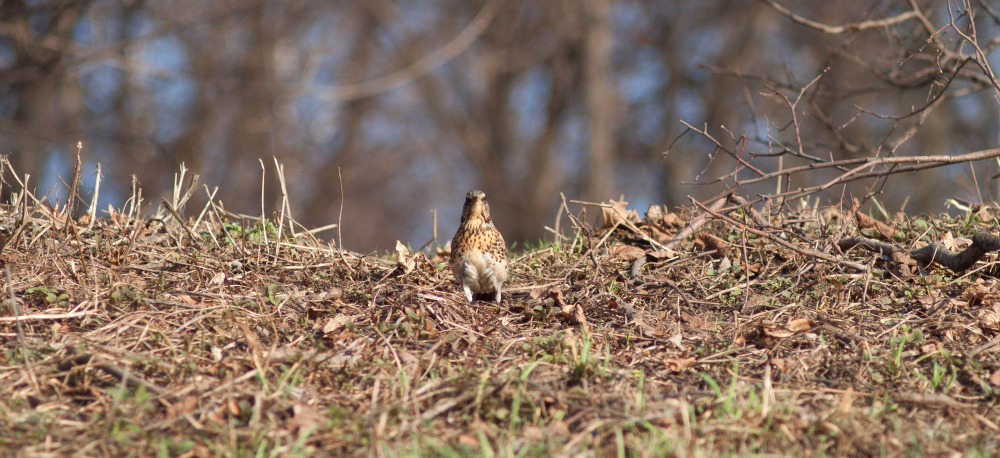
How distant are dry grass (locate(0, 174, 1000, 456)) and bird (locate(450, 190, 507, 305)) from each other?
0.43 feet

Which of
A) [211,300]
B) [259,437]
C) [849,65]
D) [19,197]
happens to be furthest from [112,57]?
[849,65]

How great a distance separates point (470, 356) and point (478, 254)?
2.93ft

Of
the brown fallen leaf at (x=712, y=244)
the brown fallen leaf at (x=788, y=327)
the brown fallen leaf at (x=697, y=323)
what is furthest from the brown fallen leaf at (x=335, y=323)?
the brown fallen leaf at (x=712, y=244)

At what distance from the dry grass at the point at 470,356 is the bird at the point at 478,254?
0.13 metres

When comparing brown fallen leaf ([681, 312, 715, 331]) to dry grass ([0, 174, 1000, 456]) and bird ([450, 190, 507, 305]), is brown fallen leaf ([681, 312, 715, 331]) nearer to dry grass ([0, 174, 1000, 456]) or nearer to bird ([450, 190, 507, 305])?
dry grass ([0, 174, 1000, 456])

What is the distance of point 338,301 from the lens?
3.79m

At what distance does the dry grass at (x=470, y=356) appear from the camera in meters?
2.48

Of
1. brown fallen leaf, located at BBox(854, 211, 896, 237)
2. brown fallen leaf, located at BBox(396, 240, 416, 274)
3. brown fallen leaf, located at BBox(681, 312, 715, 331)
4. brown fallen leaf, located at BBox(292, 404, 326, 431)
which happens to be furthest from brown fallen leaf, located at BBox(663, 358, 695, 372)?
brown fallen leaf, located at BBox(854, 211, 896, 237)

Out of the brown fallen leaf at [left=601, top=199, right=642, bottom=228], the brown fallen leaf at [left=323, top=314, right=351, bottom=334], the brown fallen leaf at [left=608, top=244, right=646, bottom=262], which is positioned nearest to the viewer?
the brown fallen leaf at [left=323, top=314, right=351, bottom=334]

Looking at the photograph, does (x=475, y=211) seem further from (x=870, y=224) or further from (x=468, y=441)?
(x=870, y=224)

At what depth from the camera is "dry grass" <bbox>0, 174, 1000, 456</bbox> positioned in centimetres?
248

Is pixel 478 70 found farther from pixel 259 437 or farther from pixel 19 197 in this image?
pixel 259 437

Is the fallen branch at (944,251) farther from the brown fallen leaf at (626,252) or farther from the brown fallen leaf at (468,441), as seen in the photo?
the brown fallen leaf at (468,441)

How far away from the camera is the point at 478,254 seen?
3.98 meters
